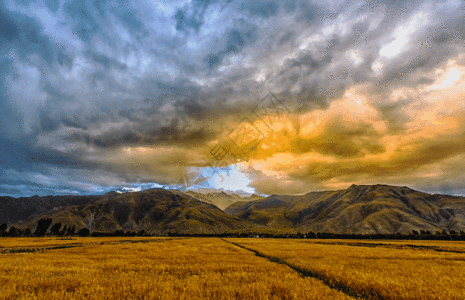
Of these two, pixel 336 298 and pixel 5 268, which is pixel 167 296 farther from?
pixel 5 268

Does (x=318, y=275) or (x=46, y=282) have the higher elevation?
(x=46, y=282)

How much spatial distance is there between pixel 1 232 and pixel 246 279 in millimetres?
195059

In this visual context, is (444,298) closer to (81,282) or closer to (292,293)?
(292,293)

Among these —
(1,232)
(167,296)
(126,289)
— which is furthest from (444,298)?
(1,232)

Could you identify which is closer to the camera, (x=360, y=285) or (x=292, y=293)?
(x=292, y=293)

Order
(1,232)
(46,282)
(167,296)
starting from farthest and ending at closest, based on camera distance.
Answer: (1,232) → (46,282) → (167,296)

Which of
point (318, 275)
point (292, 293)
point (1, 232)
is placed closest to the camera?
point (292, 293)

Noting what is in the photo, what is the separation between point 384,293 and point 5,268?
2595 cm

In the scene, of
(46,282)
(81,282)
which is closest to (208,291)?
(81,282)

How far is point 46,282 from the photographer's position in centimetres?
1195

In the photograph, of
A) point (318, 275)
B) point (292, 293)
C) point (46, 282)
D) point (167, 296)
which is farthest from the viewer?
point (318, 275)

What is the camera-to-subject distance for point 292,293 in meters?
9.54

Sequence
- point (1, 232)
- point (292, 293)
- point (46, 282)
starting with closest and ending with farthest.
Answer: point (292, 293), point (46, 282), point (1, 232)

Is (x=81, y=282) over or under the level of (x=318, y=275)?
over
